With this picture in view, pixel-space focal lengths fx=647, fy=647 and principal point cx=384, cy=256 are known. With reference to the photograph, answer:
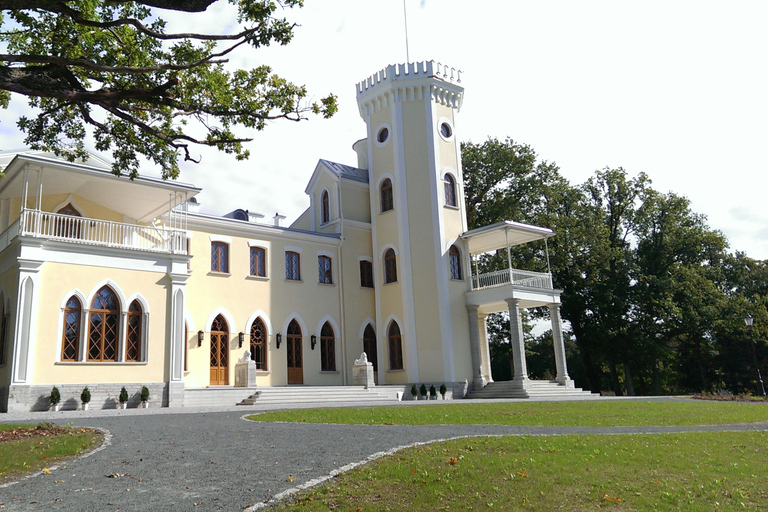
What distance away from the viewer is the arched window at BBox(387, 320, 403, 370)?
27980 millimetres

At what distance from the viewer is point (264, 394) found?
21484mm

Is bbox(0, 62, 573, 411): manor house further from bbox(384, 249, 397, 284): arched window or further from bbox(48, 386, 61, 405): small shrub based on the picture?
bbox(48, 386, 61, 405): small shrub

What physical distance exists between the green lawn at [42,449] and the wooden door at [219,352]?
13454 millimetres

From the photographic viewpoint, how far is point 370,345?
28859 millimetres

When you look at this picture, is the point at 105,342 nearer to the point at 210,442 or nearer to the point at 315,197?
the point at 210,442

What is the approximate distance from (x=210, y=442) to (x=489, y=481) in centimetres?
451

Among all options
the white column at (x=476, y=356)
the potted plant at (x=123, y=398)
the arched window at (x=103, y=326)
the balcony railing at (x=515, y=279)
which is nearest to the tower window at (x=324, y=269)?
the balcony railing at (x=515, y=279)

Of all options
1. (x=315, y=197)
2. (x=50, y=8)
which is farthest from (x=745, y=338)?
(x=50, y=8)

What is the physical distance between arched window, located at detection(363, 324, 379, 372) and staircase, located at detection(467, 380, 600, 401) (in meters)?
4.69

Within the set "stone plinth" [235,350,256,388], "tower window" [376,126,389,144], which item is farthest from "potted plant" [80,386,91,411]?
"tower window" [376,126,389,144]

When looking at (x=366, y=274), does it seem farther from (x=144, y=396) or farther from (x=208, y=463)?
(x=208, y=463)

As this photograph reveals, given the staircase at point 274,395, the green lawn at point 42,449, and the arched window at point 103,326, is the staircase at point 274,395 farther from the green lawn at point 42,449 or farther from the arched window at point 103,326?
the green lawn at point 42,449

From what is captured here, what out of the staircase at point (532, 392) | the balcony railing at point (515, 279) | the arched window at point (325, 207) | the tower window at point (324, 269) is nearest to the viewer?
the staircase at point (532, 392)

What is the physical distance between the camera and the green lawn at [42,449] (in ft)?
23.2
